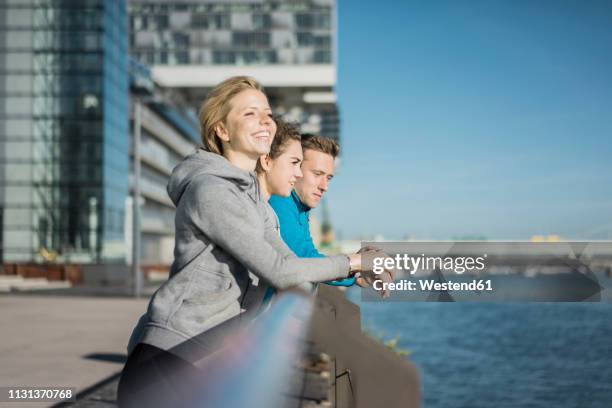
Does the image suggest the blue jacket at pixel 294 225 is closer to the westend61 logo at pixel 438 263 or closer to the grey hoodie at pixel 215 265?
the westend61 logo at pixel 438 263

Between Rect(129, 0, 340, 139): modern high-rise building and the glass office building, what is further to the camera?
Rect(129, 0, 340, 139): modern high-rise building

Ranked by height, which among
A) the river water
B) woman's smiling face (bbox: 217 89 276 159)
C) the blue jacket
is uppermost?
woman's smiling face (bbox: 217 89 276 159)

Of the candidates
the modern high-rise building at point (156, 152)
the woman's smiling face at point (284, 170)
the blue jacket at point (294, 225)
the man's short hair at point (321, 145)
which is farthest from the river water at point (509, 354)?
the modern high-rise building at point (156, 152)

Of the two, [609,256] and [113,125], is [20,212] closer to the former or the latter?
[113,125]

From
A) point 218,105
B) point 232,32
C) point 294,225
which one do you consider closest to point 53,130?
point 232,32

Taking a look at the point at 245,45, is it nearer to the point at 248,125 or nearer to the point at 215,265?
the point at 248,125

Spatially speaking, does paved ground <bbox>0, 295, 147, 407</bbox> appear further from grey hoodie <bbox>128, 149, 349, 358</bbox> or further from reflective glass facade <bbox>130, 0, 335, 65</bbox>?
reflective glass facade <bbox>130, 0, 335, 65</bbox>

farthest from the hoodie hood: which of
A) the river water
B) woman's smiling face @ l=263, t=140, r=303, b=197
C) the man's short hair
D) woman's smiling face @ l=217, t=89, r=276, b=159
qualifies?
the man's short hair

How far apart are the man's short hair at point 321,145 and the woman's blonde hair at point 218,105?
129 centimetres

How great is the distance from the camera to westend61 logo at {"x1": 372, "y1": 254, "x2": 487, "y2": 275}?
2286mm

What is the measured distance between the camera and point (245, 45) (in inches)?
2736

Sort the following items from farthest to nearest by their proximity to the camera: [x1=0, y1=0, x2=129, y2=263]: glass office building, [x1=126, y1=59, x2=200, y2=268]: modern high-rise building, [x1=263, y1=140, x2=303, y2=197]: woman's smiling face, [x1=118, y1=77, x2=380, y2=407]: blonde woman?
[x1=126, y1=59, x2=200, y2=268]: modern high-rise building < [x1=0, y1=0, x2=129, y2=263]: glass office building < [x1=263, y1=140, x2=303, y2=197]: woman's smiling face < [x1=118, y1=77, x2=380, y2=407]: blonde woman

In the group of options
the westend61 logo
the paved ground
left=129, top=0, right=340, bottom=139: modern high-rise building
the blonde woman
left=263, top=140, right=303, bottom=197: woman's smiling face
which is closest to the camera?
the blonde woman

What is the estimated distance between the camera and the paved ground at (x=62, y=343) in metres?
7.65
